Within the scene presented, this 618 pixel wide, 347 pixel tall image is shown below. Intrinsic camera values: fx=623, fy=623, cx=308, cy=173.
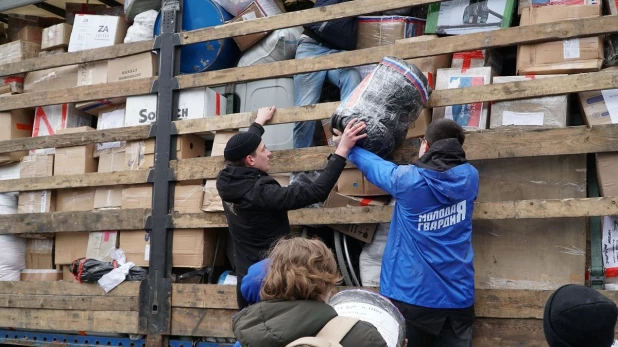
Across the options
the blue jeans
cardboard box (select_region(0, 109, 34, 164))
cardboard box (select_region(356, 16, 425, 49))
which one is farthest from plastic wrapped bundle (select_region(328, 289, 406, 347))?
cardboard box (select_region(0, 109, 34, 164))

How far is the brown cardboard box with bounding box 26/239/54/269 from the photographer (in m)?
5.39

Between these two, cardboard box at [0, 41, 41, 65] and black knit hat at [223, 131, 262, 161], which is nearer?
black knit hat at [223, 131, 262, 161]

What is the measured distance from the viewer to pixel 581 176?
362cm

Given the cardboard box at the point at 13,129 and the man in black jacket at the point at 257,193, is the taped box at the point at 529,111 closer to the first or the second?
the man in black jacket at the point at 257,193

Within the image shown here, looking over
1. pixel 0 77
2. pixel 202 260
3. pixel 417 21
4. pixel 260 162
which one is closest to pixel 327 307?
pixel 260 162

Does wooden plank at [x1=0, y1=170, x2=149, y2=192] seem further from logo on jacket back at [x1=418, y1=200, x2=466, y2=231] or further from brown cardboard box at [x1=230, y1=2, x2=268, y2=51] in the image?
logo on jacket back at [x1=418, y1=200, x2=466, y2=231]

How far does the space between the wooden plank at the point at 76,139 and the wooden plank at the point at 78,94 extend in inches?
11.9

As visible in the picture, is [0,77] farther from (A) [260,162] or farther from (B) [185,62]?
(A) [260,162]

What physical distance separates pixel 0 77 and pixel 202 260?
294 cm

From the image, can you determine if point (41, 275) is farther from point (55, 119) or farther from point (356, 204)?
point (356, 204)

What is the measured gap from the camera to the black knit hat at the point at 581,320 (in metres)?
1.88

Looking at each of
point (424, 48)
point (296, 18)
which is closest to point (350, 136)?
point (424, 48)

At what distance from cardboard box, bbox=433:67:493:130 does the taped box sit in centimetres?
6

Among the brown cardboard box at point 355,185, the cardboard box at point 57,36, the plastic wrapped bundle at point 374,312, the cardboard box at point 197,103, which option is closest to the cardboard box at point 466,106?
the brown cardboard box at point 355,185
